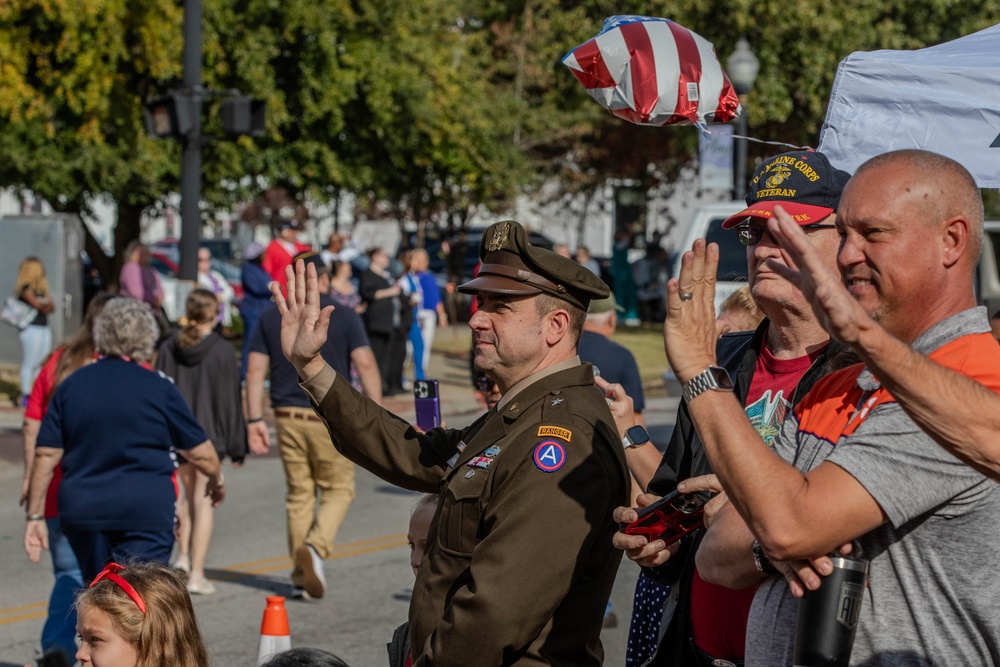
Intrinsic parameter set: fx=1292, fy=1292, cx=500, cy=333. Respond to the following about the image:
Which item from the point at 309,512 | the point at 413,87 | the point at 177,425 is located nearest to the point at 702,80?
the point at 177,425

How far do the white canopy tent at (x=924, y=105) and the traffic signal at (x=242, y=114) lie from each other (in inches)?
A: 435

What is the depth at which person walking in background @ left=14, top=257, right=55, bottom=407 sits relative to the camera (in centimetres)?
1543

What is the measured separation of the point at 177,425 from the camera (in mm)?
6000

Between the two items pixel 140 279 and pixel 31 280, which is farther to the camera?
pixel 31 280

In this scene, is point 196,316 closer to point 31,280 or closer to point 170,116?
point 170,116

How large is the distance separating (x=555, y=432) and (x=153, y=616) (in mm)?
1413

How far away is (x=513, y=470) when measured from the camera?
3117mm

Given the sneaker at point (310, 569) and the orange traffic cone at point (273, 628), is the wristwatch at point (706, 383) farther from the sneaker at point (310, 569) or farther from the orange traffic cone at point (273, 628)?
the sneaker at point (310, 569)

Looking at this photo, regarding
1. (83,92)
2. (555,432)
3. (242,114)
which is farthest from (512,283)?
(83,92)

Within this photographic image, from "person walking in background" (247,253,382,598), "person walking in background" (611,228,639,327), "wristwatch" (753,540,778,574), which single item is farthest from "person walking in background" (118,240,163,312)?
"person walking in background" (611,228,639,327)

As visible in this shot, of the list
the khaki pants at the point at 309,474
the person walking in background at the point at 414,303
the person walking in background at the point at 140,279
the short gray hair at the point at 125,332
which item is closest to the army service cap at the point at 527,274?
the short gray hair at the point at 125,332

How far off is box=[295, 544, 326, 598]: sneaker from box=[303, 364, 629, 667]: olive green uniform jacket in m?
4.54

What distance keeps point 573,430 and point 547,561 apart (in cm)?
35

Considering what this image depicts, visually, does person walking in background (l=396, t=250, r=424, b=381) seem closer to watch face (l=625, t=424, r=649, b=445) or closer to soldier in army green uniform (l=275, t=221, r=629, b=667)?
soldier in army green uniform (l=275, t=221, r=629, b=667)
